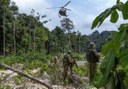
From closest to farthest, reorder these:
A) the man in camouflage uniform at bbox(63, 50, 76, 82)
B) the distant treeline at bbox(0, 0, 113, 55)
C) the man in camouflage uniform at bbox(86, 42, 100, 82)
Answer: the man in camouflage uniform at bbox(86, 42, 100, 82)
the man in camouflage uniform at bbox(63, 50, 76, 82)
the distant treeline at bbox(0, 0, 113, 55)

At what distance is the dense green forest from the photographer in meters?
0.86

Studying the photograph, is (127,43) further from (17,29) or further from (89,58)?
(17,29)

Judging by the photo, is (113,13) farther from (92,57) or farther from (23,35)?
(23,35)

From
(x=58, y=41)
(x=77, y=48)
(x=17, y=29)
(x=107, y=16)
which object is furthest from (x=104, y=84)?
(x=77, y=48)

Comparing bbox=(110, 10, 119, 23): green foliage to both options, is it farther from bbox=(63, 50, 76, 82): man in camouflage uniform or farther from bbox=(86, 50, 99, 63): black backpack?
bbox=(63, 50, 76, 82): man in camouflage uniform

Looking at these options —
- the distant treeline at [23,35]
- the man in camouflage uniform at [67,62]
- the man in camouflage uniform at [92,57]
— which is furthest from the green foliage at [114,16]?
the distant treeline at [23,35]

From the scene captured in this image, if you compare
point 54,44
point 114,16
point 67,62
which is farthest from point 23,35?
point 114,16

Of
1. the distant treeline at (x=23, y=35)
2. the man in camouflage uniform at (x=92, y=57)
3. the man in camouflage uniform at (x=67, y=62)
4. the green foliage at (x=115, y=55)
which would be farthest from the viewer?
the distant treeline at (x=23, y=35)

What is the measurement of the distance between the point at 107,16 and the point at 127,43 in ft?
0.26

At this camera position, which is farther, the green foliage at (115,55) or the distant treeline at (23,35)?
the distant treeline at (23,35)

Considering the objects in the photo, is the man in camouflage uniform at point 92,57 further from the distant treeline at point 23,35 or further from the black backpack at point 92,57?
the distant treeline at point 23,35

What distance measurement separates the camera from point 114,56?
0.85m

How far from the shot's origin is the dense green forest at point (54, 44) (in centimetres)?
86

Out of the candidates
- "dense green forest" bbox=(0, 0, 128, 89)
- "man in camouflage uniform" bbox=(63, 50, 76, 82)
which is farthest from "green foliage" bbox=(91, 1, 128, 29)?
"man in camouflage uniform" bbox=(63, 50, 76, 82)
